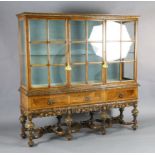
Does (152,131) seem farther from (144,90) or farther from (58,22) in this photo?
(58,22)

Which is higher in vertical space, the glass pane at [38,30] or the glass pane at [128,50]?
the glass pane at [38,30]

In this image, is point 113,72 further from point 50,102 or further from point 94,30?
point 50,102

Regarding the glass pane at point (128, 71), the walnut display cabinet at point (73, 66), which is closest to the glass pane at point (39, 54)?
the walnut display cabinet at point (73, 66)

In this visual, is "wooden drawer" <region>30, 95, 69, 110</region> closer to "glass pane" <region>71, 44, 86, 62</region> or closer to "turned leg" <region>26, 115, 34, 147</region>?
"turned leg" <region>26, 115, 34, 147</region>

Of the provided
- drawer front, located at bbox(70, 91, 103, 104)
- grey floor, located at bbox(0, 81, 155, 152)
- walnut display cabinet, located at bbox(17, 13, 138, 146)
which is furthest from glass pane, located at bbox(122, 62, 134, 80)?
grey floor, located at bbox(0, 81, 155, 152)

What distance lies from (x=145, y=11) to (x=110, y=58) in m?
1.34

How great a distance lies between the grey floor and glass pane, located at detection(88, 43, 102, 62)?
38.9 inches

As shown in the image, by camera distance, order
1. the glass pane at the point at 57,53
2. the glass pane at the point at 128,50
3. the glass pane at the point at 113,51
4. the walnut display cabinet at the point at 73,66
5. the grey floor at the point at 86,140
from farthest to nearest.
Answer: the glass pane at the point at 128,50 → the glass pane at the point at 113,51 → the glass pane at the point at 57,53 → the walnut display cabinet at the point at 73,66 → the grey floor at the point at 86,140

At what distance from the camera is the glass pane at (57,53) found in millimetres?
4672

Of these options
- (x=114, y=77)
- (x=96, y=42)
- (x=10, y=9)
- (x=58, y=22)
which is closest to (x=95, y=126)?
(x=114, y=77)

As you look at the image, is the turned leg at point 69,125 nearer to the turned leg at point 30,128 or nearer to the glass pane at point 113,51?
the turned leg at point 30,128

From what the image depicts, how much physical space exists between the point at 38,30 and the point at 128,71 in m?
1.36

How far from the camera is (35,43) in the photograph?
14.7 feet

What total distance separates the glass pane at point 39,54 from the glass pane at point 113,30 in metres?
0.84
